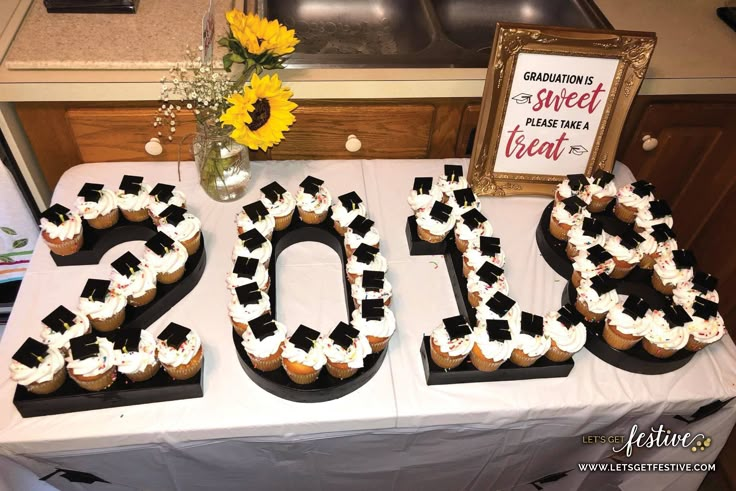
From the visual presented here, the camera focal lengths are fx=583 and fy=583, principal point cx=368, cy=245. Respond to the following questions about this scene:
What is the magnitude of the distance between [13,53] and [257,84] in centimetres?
89

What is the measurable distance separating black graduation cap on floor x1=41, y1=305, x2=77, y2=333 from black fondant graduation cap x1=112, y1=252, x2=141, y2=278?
6.4 inches

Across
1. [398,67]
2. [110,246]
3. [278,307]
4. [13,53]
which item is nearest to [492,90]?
[398,67]

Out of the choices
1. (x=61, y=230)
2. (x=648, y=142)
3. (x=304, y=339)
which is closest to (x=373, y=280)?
(x=304, y=339)

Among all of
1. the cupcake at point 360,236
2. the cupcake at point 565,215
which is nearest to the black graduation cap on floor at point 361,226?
the cupcake at point 360,236

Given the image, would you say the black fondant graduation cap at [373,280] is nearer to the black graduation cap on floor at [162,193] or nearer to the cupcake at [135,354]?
the cupcake at [135,354]

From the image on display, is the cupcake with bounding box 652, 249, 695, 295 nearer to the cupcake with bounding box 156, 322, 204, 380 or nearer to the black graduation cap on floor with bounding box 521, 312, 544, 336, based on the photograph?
the black graduation cap on floor with bounding box 521, 312, 544, 336

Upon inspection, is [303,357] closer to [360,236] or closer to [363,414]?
[363,414]

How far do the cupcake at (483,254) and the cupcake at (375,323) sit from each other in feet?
1.07

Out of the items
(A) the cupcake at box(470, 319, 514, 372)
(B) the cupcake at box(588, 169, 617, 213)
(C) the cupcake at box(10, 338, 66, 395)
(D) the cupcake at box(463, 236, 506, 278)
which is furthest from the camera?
(B) the cupcake at box(588, 169, 617, 213)

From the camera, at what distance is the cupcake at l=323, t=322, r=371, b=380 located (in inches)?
57.2

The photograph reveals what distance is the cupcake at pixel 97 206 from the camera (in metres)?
1.75

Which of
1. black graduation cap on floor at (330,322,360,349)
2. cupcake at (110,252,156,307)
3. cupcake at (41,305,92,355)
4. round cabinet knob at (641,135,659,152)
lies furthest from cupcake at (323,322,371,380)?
round cabinet knob at (641,135,659,152)

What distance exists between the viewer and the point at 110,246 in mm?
1803

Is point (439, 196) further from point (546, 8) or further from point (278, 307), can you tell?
point (546, 8)
